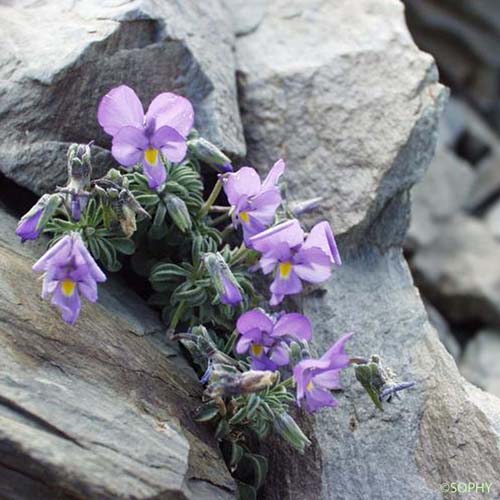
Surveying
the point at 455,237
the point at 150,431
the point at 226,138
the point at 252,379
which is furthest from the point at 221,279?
the point at 455,237

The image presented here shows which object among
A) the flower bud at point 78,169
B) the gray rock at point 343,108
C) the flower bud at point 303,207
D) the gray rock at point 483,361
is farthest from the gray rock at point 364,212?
the gray rock at point 483,361

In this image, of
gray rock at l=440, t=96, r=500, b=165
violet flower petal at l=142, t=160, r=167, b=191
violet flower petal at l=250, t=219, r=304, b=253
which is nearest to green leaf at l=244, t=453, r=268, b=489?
violet flower petal at l=250, t=219, r=304, b=253

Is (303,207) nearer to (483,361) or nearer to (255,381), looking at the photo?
(255,381)

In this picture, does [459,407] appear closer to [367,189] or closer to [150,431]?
[367,189]

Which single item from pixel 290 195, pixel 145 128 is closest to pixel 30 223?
pixel 145 128

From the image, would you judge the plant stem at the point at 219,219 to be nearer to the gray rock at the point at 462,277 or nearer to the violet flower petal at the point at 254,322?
the violet flower petal at the point at 254,322

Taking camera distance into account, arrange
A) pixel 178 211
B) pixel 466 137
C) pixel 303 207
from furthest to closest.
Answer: pixel 466 137 < pixel 303 207 < pixel 178 211
